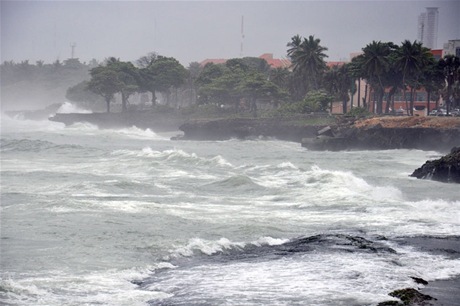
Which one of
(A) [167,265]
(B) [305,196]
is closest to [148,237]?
(A) [167,265]

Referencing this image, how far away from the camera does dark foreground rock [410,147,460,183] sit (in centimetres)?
3512

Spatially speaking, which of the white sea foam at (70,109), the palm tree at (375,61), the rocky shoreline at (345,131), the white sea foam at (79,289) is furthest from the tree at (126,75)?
the white sea foam at (79,289)

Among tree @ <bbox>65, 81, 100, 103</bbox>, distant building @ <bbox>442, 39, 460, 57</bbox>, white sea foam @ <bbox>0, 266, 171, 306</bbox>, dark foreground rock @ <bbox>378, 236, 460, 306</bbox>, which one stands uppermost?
distant building @ <bbox>442, 39, 460, 57</bbox>

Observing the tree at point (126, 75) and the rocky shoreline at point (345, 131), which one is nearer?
the rocky shoreline at point (345, 131)

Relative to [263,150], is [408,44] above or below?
above

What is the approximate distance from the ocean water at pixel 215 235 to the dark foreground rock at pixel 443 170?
1.02m

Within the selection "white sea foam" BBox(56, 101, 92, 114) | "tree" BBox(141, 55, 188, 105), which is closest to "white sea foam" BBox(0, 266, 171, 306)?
"tree" BBox(141, 55, 188, 105)

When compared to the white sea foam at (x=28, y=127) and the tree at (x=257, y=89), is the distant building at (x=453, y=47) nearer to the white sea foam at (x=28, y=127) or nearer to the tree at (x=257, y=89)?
the tree at (x=257, y=89)

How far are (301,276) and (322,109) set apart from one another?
231ft

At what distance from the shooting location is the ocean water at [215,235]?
14.9 meters

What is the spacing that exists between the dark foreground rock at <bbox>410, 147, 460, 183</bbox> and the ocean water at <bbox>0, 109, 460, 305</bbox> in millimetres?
1020

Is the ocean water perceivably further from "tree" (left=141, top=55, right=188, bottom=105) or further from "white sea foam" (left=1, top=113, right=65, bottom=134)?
"tree" (left=141, top=55, right=188, bottom=105)

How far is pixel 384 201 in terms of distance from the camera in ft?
89.7

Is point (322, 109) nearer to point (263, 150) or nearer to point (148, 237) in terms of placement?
point (263, 150)
